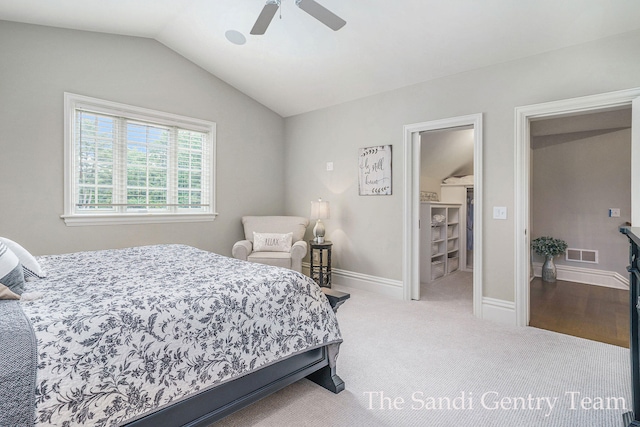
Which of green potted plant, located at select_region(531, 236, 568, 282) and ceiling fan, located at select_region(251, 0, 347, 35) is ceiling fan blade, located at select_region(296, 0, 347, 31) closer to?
ceiling fan, located at select_region(251, 0, 347, 35)

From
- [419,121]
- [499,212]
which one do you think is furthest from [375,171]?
[499,212]

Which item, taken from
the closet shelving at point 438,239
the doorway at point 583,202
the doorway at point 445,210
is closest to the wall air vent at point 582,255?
the doorway at point 583,202

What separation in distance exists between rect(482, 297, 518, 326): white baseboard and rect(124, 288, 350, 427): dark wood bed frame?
1.98 meters

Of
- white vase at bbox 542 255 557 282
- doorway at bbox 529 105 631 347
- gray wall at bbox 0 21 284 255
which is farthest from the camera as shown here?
white vase at bbox 542 255 557 282

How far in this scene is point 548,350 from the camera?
8.48 feet

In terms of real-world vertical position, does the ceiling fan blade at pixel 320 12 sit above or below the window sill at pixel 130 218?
above

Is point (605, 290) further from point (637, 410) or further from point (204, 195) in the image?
point (204, 195)

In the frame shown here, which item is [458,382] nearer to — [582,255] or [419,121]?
[419,121]

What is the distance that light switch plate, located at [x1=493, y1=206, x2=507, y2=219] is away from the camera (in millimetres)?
3232

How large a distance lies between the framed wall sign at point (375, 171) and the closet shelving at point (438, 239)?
43.2 inches

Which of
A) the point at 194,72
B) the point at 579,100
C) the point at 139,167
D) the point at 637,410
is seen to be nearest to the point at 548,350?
the point at 637,410

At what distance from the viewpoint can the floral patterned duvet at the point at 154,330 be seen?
3.77ft

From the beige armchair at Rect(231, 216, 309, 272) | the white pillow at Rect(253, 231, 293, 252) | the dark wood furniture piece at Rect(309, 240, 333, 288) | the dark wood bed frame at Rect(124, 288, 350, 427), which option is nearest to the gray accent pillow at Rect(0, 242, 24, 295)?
the dark wood bed frame at Rect(124, 288, 350, 427)

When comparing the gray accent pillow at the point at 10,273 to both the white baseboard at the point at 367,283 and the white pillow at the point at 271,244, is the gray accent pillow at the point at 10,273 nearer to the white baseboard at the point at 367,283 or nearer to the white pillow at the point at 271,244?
the white pillow at the point at 271,244
